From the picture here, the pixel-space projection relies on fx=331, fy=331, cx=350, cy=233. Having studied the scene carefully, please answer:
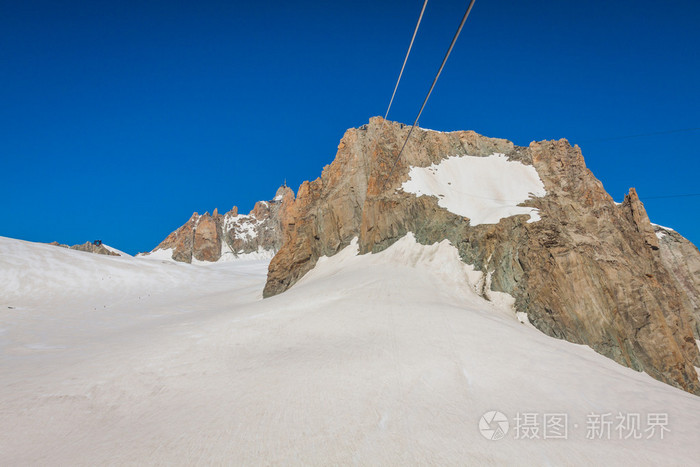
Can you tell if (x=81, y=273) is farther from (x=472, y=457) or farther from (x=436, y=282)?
(x=472, y=457)

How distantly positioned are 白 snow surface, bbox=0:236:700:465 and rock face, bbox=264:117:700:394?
6.19 metres

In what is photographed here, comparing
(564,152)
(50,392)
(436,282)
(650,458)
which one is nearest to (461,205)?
(436,282)

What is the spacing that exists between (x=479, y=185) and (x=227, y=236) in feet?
339

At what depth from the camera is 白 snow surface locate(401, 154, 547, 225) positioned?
21.9 metres

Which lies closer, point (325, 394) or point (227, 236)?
point (325, 394)

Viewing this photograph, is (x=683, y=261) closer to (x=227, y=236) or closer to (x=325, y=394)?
(x=325, y=394)

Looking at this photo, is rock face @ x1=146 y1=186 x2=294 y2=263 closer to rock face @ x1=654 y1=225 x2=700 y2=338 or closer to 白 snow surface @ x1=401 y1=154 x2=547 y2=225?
白 snow surface @ x1=401 y1=154 x2=547 y2=225

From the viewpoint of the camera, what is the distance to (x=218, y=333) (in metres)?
10.8

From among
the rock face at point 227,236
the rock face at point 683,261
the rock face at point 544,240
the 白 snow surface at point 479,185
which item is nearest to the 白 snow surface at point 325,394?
the rock face at point 544,240

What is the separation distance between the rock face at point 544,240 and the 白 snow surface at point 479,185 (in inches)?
22.6

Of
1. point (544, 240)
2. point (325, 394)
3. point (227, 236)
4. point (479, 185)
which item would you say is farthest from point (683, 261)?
point (227, 236)

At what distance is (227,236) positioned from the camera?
115062 mm

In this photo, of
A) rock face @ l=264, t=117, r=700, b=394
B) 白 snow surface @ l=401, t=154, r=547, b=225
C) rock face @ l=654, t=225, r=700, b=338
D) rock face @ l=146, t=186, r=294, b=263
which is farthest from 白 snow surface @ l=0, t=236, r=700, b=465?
rock face @ l=146, t=186, r=294, b=263

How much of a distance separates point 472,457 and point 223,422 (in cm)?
373
